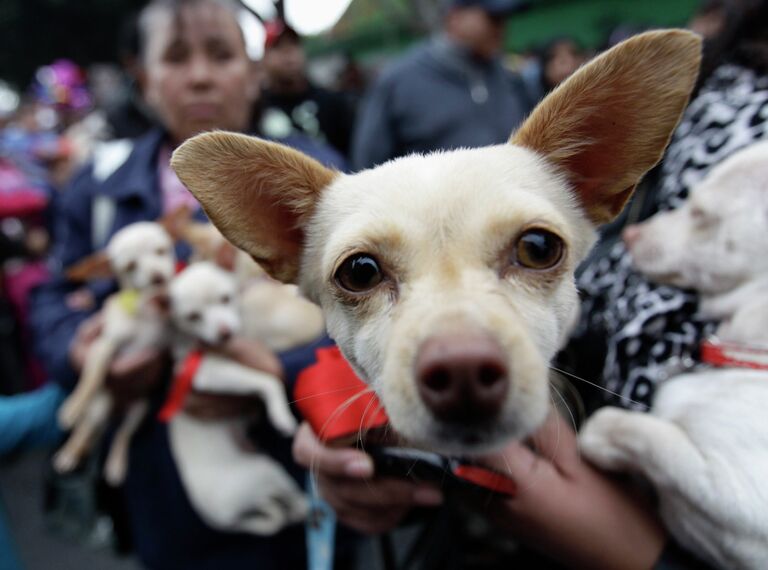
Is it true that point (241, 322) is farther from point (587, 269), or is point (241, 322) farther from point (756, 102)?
point (756, 102)

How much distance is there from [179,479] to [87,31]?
2395 cm

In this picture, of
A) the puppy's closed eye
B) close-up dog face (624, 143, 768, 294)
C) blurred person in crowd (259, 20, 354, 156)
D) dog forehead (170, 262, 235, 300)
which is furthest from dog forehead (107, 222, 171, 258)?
blurred person in crowd (259, 20, 354, 156)

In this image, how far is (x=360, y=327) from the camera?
1025 mm

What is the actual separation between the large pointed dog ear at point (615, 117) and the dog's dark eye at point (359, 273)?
439 millimetres

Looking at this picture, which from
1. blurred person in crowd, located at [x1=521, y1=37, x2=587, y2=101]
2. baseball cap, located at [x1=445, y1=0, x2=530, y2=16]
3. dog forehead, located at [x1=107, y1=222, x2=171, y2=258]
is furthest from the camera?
blurred person in crowd, located at [x1=521, y1=37, x2=587, y2=101]

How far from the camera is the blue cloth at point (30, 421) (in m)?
1.88

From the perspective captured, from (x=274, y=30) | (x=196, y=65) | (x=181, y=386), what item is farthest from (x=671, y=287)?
(x=274, y=30)

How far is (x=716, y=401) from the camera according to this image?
1108 mm

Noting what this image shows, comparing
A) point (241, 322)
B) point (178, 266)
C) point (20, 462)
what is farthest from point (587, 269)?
point (20, 462)

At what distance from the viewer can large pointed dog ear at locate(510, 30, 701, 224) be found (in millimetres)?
911

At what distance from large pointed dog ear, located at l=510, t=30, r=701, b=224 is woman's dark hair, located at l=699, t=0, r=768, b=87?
26.9 inches

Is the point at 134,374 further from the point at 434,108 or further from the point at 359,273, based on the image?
the point at 434,108

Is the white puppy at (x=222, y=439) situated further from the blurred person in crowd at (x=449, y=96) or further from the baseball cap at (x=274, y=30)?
the baseball cap at (x=274, y=30)

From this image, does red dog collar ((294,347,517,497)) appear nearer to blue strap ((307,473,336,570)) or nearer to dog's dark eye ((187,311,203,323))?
blue strap ((307,473,336,570))
